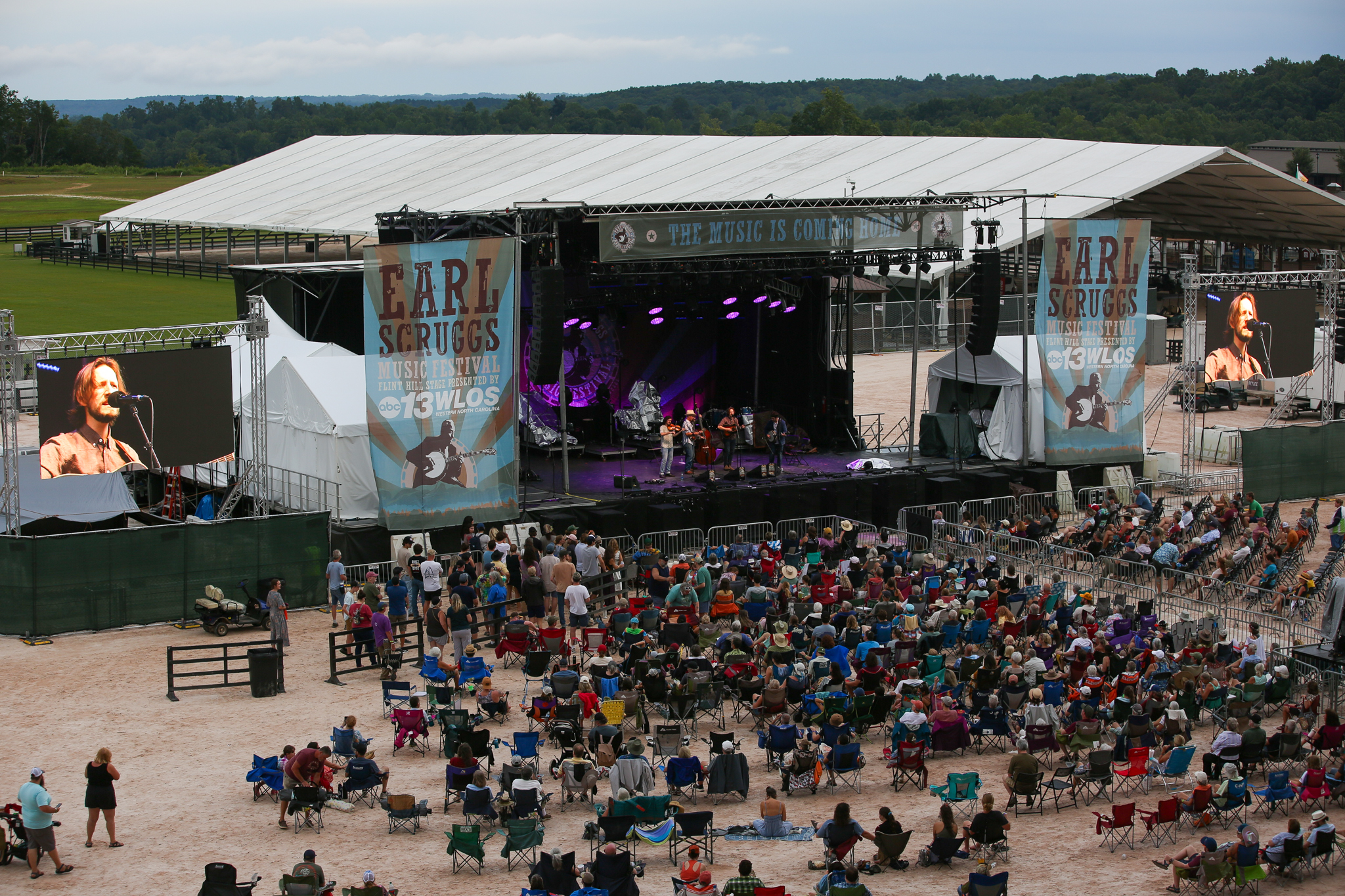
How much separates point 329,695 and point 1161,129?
122m

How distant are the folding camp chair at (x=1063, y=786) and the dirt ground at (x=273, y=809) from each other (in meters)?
0.14

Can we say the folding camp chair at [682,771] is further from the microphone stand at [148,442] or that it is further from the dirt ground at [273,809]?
the microphone stand at [148,442]

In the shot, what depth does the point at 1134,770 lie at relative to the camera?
44.6 ft

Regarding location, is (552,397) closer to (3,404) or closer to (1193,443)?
(3,404)

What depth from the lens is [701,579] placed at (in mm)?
19156

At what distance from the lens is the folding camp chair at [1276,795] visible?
13.1 meters

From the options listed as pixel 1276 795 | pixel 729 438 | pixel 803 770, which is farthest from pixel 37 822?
pixel 729 438

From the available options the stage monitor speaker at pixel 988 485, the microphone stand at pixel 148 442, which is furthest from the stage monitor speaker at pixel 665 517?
the microphone stand at pixel 148 442

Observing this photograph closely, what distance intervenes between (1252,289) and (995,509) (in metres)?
9.41

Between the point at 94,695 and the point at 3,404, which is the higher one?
the point at 3,404

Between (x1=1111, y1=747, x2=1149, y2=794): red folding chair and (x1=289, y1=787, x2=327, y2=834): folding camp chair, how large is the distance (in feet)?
23.8

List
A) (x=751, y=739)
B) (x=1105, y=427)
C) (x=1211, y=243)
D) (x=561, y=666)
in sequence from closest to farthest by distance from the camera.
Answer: (x=751, y=739)
(x=561, y=666)
(x=1105, y=427)
(x=1211, y=243)

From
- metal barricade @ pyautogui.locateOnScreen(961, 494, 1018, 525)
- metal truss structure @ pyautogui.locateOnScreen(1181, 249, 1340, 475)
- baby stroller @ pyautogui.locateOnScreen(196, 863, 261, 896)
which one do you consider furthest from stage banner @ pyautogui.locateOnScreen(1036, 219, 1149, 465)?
baby stroller @ pyautogui.locateOnScreen(196, 863, 261, 896)

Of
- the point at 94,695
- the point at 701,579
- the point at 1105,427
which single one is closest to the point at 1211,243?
the point at 1105,427
